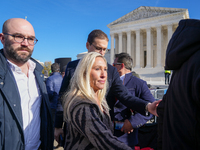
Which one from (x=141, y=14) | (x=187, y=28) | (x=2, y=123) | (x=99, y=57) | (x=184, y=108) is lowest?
(x=2, y=123)

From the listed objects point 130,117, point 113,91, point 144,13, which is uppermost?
point 144,13

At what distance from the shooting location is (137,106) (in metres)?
2.19

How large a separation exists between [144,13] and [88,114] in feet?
122

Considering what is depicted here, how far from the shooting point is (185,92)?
985 mm

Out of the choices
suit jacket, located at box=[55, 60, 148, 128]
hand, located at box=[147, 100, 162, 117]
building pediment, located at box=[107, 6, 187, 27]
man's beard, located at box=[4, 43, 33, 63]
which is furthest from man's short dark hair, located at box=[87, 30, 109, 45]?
building pediment, located at box=[107, 6, 187, 27]

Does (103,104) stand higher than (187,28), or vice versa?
(187,28)

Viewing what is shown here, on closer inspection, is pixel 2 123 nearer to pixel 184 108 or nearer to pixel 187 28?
pixel 184 108

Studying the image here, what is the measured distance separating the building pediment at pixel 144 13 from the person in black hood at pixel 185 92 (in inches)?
1350

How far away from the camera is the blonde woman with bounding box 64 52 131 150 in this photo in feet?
4.31

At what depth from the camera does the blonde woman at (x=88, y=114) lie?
1313mm

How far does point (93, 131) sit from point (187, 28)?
3.44ft

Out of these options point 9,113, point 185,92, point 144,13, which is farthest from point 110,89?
point 144,13

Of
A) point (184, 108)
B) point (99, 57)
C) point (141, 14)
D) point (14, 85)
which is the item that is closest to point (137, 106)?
point (99, 57)

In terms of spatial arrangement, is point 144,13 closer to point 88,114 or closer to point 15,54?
point 15,54
